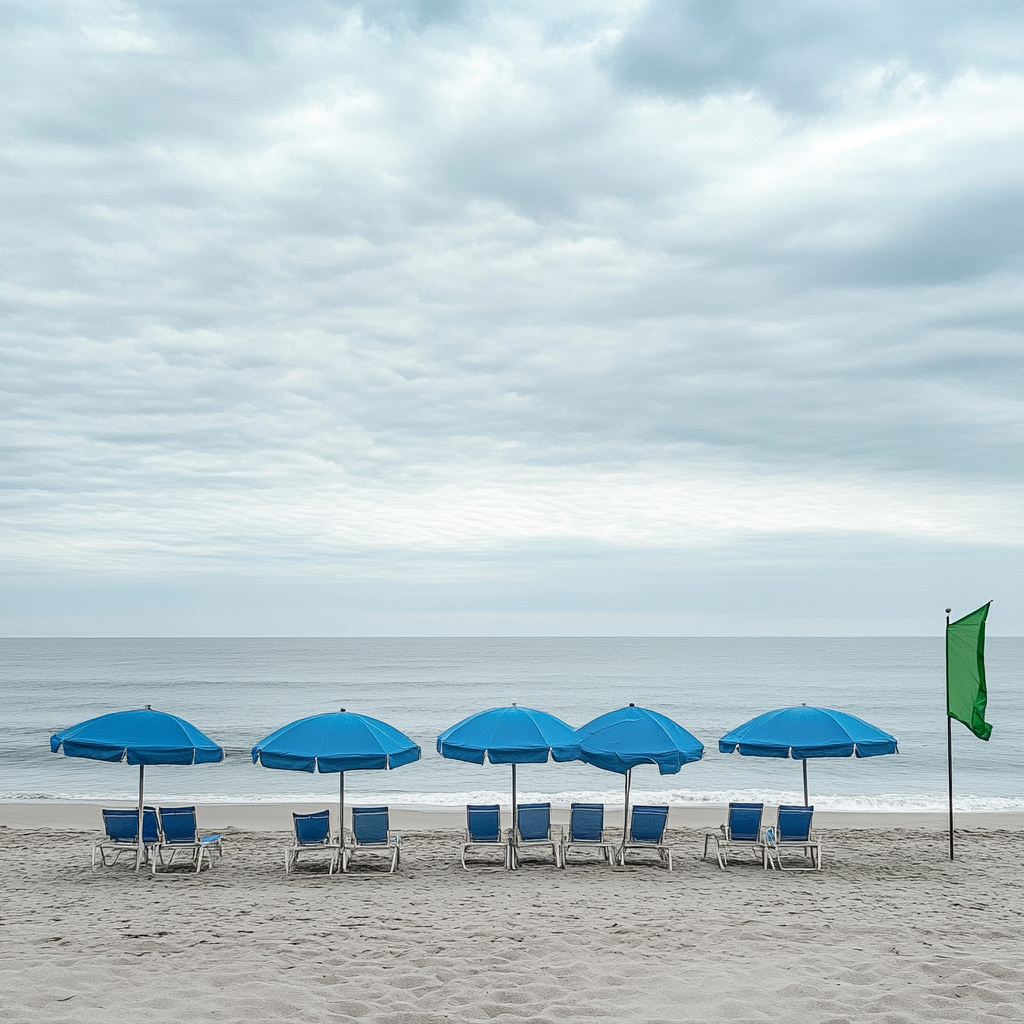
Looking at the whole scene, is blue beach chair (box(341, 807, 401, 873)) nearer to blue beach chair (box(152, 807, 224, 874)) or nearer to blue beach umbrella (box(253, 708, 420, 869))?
blue beach umbrella (box(253, 708, 420, 869))

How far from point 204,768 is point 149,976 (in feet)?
60.6

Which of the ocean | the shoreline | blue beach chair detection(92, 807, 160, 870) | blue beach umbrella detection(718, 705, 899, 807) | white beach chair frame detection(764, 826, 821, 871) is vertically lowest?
the ocean

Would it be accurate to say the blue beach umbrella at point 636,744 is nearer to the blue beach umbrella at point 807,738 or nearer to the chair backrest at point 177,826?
the blue beach umbrella at point 807,738

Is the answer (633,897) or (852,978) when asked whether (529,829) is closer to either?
(633,897)

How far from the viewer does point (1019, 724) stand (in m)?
36.7

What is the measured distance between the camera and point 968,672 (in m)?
10.2

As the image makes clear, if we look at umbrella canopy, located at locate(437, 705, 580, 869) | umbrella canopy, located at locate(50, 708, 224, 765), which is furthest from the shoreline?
umbrella canopy, located at locate(437, 705, 580, 869)

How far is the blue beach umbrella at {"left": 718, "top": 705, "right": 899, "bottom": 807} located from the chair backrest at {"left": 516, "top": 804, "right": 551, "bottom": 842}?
7.45 ft

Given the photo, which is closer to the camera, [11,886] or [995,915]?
[995,915]

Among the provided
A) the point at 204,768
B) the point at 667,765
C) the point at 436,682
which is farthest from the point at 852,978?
the point at 436,682

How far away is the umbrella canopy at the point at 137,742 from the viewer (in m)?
9.86

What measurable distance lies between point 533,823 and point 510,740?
148cm

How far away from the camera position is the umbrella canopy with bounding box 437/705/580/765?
10.0m

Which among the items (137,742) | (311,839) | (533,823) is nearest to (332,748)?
(311,839)
